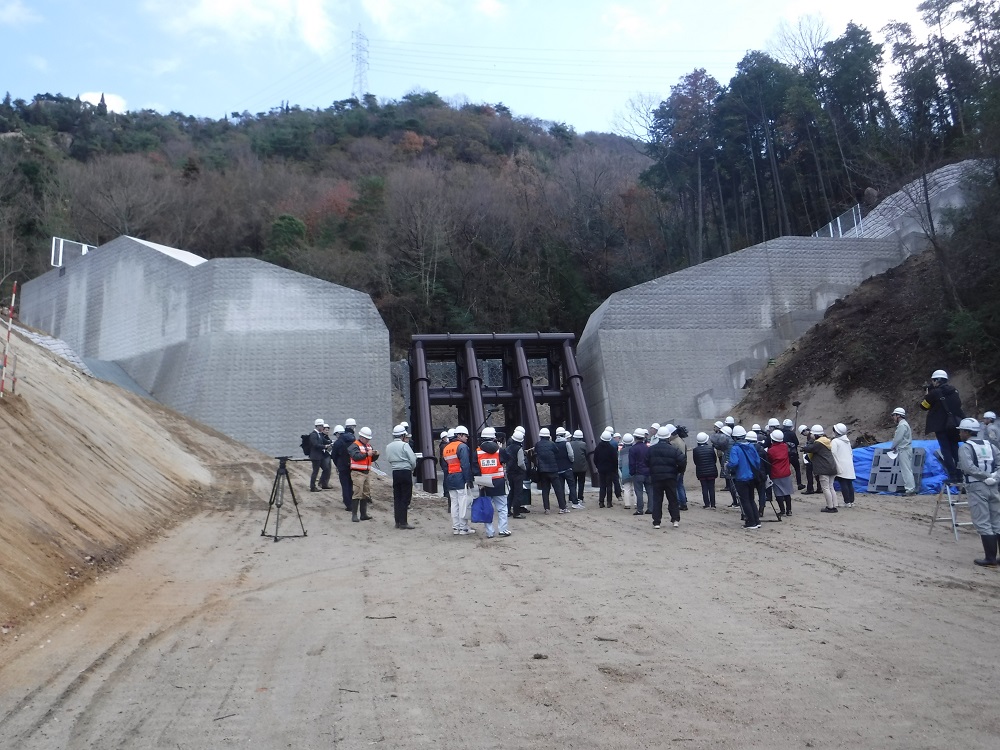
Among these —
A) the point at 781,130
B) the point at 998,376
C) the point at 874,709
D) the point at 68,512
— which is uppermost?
the point at 781,130

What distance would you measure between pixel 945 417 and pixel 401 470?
9.37 m

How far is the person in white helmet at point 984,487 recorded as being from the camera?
391 inches

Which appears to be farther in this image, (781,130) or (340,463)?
(781,130)

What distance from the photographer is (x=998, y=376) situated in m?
23.9

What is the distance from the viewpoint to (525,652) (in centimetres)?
714

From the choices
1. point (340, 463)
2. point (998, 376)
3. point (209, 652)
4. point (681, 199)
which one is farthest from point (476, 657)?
point (681, 199)

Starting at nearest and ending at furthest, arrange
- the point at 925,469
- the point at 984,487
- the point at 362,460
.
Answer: the point at 984,487 < the point at 362,460 < the point at 925,469

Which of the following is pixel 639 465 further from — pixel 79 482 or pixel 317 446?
pixel 79 482

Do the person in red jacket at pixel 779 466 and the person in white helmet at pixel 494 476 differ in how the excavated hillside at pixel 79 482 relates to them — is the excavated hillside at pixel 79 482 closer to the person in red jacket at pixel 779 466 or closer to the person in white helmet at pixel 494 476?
the person in white helmet at pixel 494 476

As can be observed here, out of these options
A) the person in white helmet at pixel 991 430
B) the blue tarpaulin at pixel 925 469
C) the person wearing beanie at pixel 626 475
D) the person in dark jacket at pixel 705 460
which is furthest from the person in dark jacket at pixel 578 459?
the person in white helmet at pixel 991 430

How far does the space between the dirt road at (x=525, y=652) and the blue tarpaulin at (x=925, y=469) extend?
245 inches

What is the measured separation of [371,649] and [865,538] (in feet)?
27.7

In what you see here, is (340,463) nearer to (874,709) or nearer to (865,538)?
(865,538)

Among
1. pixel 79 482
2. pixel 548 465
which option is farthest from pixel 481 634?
pixel 548 465
